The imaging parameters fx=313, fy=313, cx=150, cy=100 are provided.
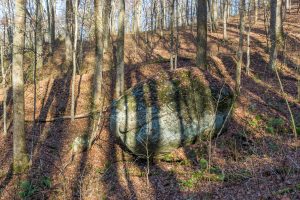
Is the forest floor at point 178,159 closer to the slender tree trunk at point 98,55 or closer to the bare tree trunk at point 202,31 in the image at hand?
the slender tree trunk at point 98,55

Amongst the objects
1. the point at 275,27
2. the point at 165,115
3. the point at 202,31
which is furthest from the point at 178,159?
the point at 275,27

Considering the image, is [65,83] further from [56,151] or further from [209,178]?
[209,178]

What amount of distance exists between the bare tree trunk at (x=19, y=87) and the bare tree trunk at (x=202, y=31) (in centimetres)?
772

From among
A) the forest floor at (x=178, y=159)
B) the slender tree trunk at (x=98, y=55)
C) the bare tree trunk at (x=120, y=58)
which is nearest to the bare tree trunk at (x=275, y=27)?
the forest floor at (x=178, y=159)

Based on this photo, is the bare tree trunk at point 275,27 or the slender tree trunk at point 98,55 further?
the bare tree trunk at point 275,27

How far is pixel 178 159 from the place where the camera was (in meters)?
9.98

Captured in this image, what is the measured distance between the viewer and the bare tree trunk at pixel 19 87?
30.8 ft

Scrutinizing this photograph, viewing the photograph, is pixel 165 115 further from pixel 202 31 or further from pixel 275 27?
pixel 275 27

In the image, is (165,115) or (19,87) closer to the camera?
(19,87)

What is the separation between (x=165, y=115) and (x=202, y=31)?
18.6 ft

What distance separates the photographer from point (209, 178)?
8367mm

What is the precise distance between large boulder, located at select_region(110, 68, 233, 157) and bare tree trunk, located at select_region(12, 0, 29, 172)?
289cm

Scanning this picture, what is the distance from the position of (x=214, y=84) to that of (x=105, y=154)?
4623 mm

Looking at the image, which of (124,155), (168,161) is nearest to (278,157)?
(168,161)
